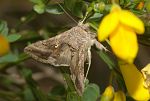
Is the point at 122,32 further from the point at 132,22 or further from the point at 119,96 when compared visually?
the point at 119,96

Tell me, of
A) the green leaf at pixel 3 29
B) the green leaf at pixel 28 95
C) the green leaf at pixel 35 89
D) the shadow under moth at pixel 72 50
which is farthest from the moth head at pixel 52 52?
the green leaf at pixel 28 95

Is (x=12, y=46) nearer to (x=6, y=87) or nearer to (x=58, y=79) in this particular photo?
(x=6, y=87)

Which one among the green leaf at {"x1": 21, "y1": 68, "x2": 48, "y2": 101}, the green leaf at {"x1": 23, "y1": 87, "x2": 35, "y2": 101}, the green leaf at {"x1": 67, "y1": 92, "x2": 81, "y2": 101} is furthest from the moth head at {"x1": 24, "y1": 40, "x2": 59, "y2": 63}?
the green leaf at {"x1": 23, "y1": 87, "x2": 35, "y2": 101}

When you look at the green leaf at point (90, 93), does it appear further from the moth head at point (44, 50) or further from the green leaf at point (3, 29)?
the green leaf at point (3, 29)

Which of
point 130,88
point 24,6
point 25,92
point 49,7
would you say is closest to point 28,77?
point 25,92

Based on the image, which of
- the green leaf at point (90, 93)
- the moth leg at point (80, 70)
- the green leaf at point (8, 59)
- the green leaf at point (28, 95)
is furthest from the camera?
the green leaf at point (28, 95)

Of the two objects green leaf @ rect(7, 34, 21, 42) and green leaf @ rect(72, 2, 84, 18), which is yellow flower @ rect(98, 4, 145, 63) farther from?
green leaf @ rect(7, 34, 21, 42)
